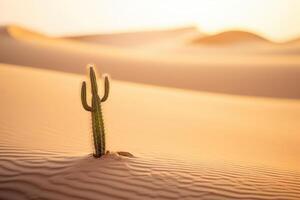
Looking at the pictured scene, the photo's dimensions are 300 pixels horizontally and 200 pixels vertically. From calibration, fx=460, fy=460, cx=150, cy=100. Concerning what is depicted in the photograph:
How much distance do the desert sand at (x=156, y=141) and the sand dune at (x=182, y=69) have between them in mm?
107

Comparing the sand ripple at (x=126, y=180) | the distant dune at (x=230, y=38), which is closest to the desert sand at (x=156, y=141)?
the sand ripple at (x=126, y=180)

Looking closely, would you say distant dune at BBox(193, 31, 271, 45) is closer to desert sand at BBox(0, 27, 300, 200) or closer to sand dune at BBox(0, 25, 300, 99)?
sand dune at BBox(0, 25, 300, 99)

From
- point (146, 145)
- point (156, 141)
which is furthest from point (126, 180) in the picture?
point (156, 141)

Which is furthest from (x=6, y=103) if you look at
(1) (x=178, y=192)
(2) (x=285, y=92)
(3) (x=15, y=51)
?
(3) (x=15, y=51)

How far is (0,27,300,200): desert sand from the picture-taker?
379 centimetres

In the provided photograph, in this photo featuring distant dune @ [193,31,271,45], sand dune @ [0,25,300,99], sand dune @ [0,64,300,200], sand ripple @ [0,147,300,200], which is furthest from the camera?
distant dune @ [193,31,271,45]

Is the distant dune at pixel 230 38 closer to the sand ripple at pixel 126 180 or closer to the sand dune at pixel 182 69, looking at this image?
the sand dune at pixel 182 69

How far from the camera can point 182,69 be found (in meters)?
21.3

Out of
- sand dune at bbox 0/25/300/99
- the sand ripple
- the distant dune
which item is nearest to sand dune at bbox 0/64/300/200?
the sand ripple

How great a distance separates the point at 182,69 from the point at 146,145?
49.6 feet

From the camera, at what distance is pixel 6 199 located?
3.54 m

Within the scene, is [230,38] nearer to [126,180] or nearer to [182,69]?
[182,69]

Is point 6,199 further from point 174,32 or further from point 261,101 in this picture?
point 174,32

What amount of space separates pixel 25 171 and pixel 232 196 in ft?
5.81
